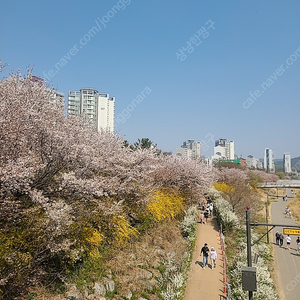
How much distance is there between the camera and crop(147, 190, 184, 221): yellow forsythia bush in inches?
630

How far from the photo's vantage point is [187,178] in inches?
949

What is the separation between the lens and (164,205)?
712 inches

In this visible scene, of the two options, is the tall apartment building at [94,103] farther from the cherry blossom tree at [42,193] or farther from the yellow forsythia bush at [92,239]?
the yellow forsythia bush at [92,239]

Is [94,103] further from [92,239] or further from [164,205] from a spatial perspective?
[92,239]

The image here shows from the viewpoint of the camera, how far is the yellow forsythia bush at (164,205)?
16000 millimetres

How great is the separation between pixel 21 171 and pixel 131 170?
723 cm

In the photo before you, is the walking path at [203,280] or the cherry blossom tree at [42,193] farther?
the walking path at [203,280]

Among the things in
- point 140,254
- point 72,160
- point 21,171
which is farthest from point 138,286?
point 21,171

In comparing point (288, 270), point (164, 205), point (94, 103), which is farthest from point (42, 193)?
point (94, 103)

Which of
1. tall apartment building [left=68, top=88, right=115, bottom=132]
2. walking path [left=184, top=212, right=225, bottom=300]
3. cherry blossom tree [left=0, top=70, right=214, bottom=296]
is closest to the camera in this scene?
cherry blossom tree [left=0, top=70, right=214, bottom=296]

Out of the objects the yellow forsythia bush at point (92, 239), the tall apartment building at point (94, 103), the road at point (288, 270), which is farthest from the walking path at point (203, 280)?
the tall apartment building at point (94, 103)

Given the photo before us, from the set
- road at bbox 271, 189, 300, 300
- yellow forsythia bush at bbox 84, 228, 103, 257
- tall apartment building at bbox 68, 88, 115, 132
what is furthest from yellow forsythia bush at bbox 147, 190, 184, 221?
tall apartment building at bbox 68, 88, 115, 132

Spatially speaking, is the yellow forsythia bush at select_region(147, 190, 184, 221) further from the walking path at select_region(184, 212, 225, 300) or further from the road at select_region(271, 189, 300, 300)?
the road at select_region(271, 189, 300, 300)

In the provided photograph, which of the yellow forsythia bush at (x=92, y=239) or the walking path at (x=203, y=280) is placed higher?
the yellow forsythia bush at (x=92, y=239)
